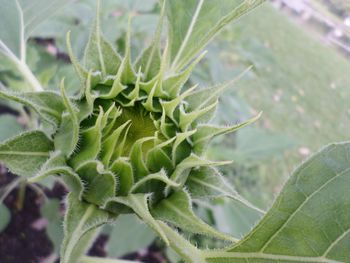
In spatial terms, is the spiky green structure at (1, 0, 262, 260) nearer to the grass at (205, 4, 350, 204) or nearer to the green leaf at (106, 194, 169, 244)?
the green leaf at (106, 194, 169, 244)

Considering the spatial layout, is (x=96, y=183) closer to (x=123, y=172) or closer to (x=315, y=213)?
(x=123, y=172)

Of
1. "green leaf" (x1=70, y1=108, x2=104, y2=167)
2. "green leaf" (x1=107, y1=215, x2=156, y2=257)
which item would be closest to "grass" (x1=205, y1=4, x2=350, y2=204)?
"green leaf" (x1=107, y1=215, x2=156, y2=257)

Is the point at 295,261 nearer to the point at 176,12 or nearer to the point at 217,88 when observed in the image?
the point at 217,88

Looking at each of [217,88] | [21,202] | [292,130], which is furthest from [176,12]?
[292,130]

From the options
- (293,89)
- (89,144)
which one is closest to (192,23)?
(89,144)

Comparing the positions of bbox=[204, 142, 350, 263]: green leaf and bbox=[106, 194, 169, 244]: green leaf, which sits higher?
bbox=[204, 142, 350, 263]: green leaf

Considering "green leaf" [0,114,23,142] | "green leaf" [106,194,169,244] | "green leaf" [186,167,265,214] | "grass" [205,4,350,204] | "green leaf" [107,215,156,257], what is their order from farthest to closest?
"grass" [205,4,350,204] → "green leaf" [107,215,156,257] → "green leaf" [0,114,23,142] → "green leaf" [186,167,265,214] → "green leaf" [106,194,169,244]

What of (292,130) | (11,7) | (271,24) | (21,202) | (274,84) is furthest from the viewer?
(271,24)

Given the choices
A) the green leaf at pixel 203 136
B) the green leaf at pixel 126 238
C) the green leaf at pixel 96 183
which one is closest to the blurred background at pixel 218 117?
the green leaf at pixel 126 238
